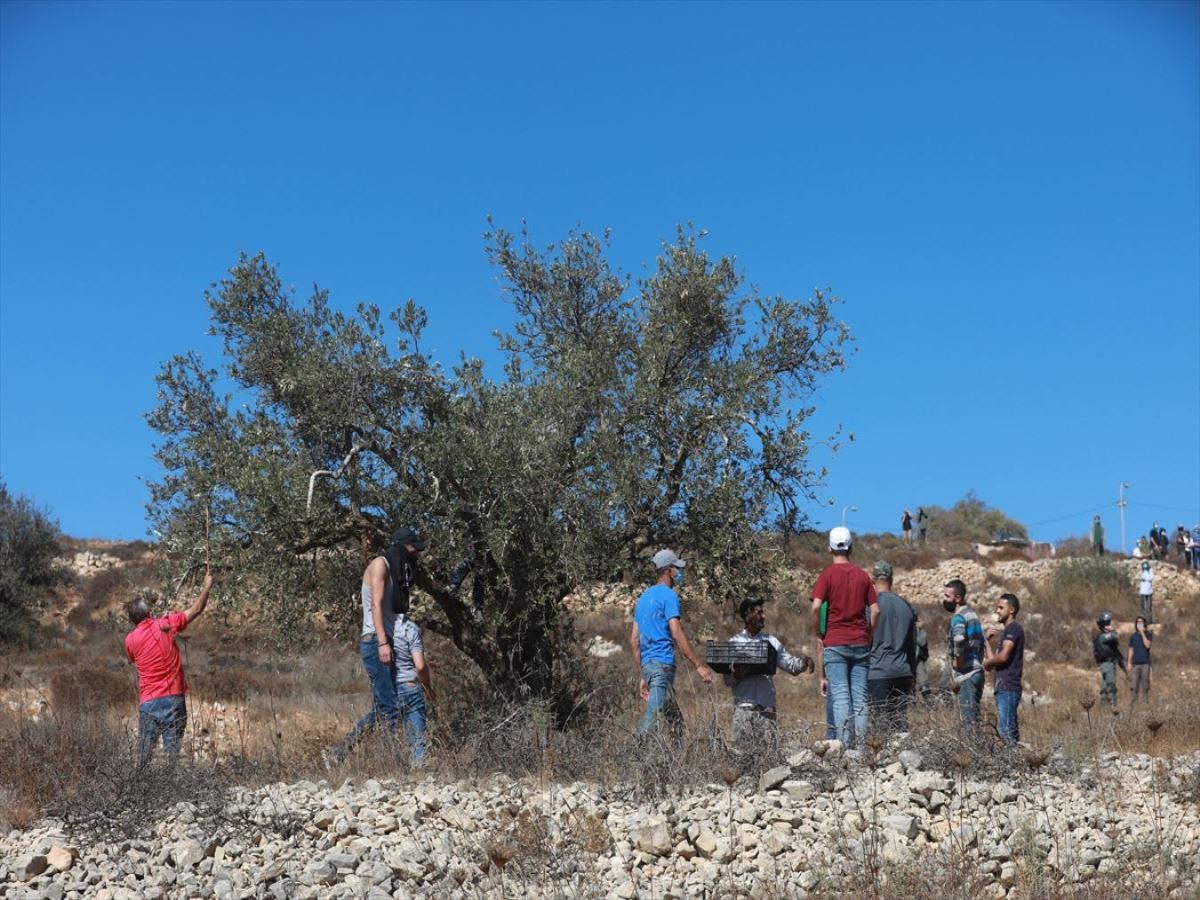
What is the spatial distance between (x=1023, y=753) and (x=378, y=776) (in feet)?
14.9

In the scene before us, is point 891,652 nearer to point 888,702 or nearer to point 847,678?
point 888,702

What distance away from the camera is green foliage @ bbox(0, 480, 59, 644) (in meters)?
32.6

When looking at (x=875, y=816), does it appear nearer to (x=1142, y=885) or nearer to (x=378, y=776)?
(x=1142, y=885)

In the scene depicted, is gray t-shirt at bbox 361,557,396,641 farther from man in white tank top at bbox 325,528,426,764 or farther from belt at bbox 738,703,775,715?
belt at bbox 738,703,775,715

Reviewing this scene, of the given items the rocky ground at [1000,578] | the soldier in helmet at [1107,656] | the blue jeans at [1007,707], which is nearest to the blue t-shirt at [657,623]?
the blue jeans at [1007,707]

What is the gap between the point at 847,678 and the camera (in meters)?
10.1

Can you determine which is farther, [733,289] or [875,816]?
[733,289]

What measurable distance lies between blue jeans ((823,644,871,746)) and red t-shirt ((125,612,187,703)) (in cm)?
511

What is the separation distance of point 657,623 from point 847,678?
5.00 feet

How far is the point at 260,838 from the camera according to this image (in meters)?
8.13

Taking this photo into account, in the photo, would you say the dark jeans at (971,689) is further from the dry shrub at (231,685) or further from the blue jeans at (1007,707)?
the dry shrub at (231,685)

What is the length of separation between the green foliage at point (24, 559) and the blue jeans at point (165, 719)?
23.2 m

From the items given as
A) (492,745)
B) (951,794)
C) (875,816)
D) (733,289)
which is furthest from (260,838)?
(733,289)

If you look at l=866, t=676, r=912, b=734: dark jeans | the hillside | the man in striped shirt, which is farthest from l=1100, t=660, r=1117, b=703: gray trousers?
l=866, t=676, r=912, b=734: dark jeans
